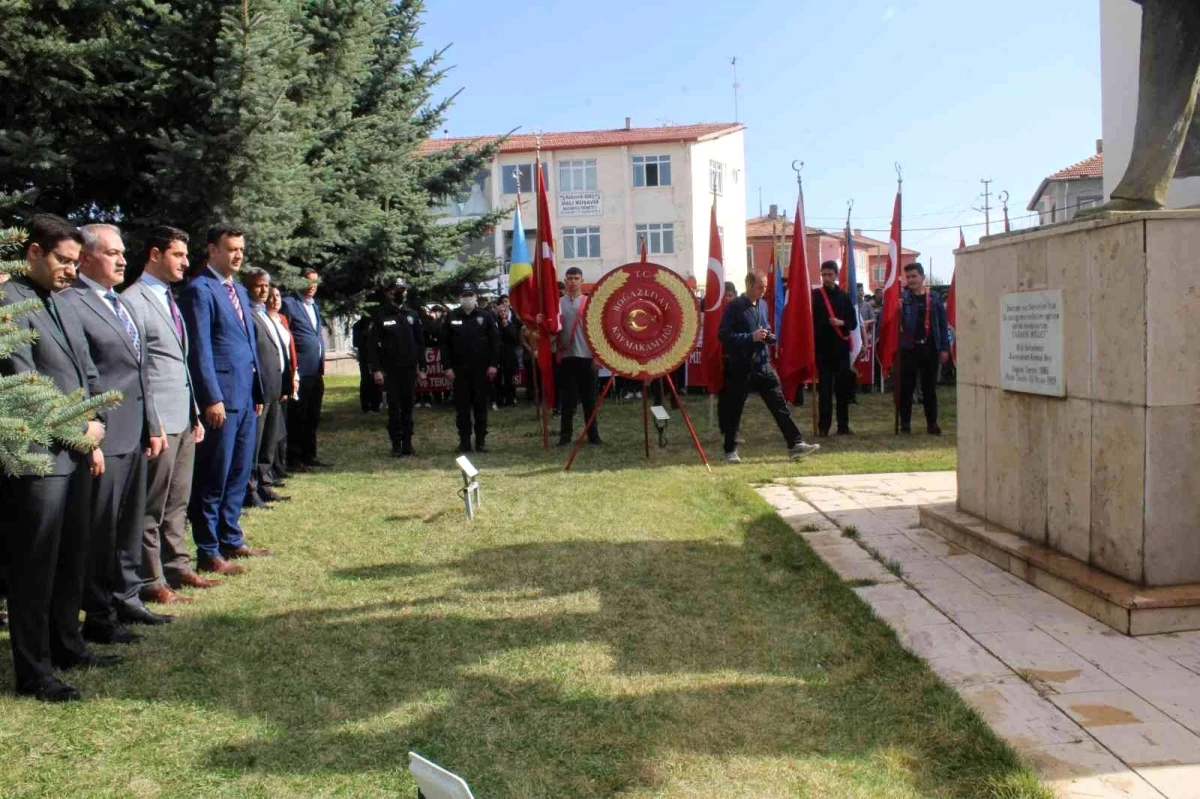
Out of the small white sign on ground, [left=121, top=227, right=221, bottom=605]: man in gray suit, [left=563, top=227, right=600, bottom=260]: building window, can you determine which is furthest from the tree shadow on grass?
[left=563, top=227, right=600, bottom=260]: building window

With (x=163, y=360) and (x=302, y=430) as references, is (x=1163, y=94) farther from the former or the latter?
(x=302, y=430)

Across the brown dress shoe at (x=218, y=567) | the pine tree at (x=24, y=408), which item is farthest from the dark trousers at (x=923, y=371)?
the pine tree at (x=24, y=408)

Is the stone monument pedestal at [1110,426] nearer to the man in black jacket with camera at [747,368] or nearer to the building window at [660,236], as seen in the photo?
the man in black jacket with camera at [747,368]

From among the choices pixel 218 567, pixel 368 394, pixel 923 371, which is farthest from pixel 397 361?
pixel 368 394

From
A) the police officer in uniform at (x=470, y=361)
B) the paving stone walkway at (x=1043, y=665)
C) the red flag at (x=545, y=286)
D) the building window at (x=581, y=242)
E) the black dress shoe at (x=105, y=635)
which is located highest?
the building window at (x=581, y=242)

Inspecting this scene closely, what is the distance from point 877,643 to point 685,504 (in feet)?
12.4

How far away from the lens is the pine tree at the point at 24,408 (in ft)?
10.2

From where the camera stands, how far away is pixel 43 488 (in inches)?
158

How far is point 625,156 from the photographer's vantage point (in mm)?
45469

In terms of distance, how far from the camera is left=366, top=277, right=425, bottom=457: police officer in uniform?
1166 centimetres

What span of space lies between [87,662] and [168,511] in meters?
1.48

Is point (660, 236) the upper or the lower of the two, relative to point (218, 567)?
upper

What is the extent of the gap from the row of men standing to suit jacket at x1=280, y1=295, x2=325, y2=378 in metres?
3.60

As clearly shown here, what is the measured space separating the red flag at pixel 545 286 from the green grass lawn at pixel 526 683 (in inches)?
183
